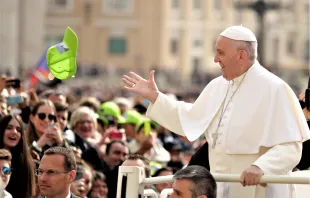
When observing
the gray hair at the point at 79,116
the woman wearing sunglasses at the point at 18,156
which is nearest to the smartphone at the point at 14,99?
the gray hair at the point at 79,116

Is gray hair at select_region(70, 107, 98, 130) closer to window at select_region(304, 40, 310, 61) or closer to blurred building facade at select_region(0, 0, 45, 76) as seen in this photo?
blurred building facade at select_region(0, 0, 45, 76)

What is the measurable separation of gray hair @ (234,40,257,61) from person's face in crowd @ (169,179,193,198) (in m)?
1.34

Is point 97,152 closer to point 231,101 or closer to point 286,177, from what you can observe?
point 231,101

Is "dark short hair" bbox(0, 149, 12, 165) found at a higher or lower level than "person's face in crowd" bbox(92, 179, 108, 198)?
higher

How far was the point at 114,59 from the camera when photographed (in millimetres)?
87125

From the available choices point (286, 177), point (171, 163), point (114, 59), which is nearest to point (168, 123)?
point (286, 177)

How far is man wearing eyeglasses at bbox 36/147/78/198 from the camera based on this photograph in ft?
30.6

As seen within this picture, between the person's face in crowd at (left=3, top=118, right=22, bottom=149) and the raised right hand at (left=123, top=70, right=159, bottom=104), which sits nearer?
the raised right hand at (left=123, top=70, right=159, bottom=104)

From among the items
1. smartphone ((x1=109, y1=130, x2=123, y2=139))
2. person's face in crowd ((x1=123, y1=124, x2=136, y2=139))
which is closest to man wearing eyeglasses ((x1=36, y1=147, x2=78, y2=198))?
smartphone ((x1=109, y1=130, x2=123, y2=139))

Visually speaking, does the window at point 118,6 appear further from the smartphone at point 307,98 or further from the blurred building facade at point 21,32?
the smartphone at point 307,98

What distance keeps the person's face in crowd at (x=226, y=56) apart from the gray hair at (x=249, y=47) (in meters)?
0.04

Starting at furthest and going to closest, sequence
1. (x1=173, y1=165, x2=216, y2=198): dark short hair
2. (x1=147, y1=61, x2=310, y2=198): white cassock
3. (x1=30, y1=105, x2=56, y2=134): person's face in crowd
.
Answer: (x1=30, y1=105, x2=56, y2=134): person's face in crowd → (x1=147, y1=61, x2=310, y2=198): white cassock → (x1=173, y1=165, x2=216, y2=198): dark short hair

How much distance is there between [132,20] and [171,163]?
74.6m

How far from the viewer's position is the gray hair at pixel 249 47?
940 centimetres
